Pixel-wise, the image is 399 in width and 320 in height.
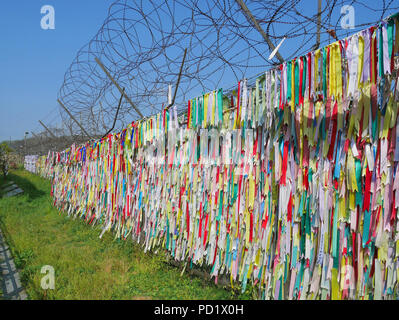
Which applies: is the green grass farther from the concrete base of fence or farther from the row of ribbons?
the row of ribbons

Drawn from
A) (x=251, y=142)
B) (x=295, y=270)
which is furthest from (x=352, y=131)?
(x=295, y=270)

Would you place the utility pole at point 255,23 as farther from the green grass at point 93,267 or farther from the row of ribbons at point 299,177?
the green grass at point 93,267

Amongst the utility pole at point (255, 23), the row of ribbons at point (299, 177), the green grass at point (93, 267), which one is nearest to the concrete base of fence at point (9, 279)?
the green grass at point (93, 267)

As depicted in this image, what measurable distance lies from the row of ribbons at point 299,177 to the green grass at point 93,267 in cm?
26

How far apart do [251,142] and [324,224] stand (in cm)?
90

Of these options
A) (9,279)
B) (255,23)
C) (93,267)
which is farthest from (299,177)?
(9,279)

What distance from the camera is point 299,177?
2.17 metres

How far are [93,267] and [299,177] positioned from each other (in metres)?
3.01

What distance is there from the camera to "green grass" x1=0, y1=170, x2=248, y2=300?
3.17m

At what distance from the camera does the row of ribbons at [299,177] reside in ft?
5.67

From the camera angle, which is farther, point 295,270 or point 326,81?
point 295,270

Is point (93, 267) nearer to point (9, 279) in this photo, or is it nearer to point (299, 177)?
point (9, 279)

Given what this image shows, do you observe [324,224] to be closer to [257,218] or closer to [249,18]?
[257,218]

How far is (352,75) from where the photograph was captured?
1794 millimetres
